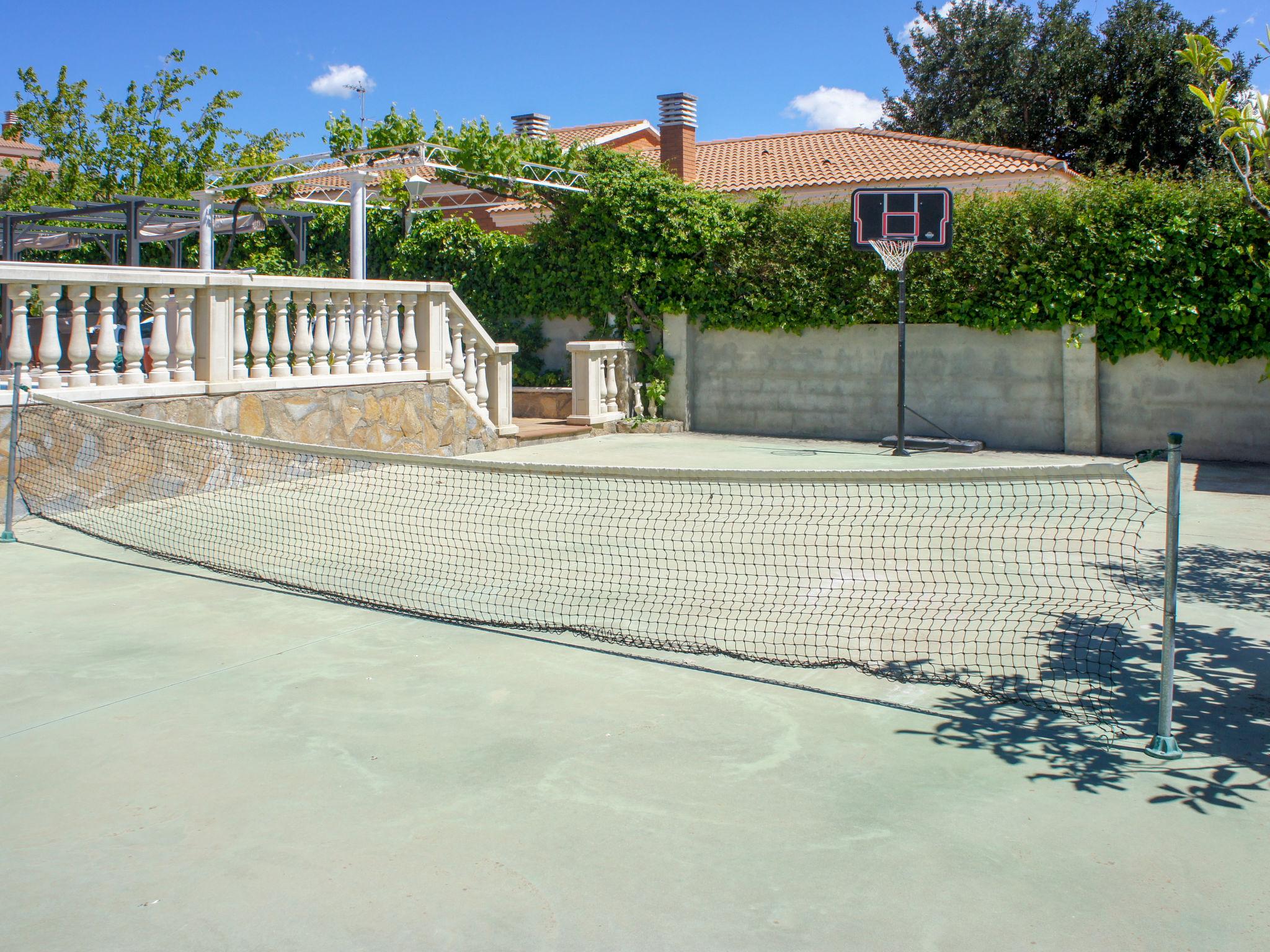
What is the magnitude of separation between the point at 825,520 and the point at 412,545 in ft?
11.2

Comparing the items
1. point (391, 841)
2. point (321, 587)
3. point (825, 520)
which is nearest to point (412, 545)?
point (321, 587)

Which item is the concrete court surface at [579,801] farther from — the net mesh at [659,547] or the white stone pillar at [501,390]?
the white stone pillar at [501,390]

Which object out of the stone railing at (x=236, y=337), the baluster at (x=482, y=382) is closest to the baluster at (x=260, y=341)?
the stone railing at (x=236, y=337)

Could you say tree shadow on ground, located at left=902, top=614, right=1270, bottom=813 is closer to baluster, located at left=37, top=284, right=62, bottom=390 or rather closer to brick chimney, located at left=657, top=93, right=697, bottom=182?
baluster, located at left=37, top=284, right=62, bottom=390

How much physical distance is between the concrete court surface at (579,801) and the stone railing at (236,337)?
3.81 meters

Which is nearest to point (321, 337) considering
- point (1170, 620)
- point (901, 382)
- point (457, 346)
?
point (457, 346)

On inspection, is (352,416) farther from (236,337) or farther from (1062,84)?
(1062,84)

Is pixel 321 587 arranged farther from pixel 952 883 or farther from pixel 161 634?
pixel 952 883

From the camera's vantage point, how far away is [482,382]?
1422 cm

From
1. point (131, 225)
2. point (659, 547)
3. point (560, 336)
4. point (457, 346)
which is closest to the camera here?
point (659, 547)

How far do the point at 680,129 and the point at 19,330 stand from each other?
22816 millimetres

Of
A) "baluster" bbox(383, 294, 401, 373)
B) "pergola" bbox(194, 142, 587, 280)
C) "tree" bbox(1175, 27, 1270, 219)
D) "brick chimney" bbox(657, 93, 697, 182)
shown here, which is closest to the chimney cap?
"brick chimney" bbox(657, 93, 697, 182)

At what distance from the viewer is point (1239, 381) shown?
1413 centimetres

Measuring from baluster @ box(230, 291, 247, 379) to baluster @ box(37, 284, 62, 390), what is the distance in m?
1.69
